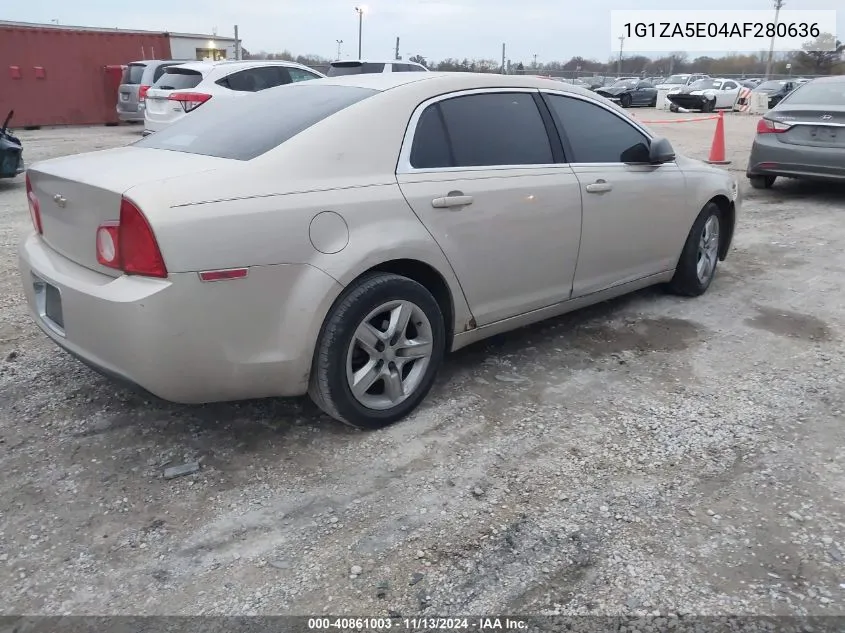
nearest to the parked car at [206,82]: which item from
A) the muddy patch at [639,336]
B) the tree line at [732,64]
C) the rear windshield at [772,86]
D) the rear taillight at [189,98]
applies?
the rear taillight at [189,98]

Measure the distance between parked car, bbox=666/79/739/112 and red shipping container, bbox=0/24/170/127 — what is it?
66.9ft

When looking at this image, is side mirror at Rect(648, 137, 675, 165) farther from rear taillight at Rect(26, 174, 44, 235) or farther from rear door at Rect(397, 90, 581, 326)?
rear taillight at Rect(26, 174, 44, 235)

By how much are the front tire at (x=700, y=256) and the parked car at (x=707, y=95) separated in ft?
84.1

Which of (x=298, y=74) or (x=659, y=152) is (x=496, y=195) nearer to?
(x=659, y=152)

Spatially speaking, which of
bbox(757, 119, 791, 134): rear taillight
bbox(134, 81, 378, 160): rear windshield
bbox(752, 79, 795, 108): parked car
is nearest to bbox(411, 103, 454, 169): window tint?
bbox(134, 81, 378, 160): rear windshield

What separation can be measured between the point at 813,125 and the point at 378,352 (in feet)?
24.0

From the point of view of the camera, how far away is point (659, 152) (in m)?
4.46

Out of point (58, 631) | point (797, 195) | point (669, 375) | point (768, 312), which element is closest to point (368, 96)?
point (669, 375)

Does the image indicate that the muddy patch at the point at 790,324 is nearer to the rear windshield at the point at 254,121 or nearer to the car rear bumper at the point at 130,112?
the rear windshield at the point at 254,121

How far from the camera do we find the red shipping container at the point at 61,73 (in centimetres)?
1823

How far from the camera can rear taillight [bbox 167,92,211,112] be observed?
11.0 m

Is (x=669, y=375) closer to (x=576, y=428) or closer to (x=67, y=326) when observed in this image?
(x=576, y=428)

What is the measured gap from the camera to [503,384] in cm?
383

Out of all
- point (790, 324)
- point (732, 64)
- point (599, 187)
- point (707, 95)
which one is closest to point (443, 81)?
point (599, 187)
